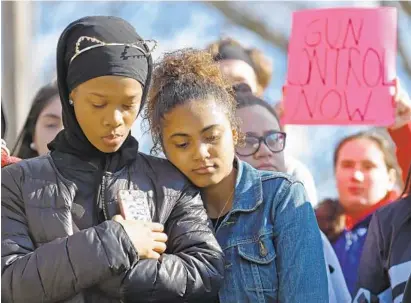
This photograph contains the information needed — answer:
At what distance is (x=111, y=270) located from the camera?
10.6 feet

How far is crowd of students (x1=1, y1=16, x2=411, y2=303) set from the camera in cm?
328

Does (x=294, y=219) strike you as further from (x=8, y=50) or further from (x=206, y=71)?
(x=8, y=50)

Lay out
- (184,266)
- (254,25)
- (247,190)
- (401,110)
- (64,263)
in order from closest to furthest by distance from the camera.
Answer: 1. (64,263)
2. (184,266)
3. (247,190)
4. (401,110)
5. (254,25)

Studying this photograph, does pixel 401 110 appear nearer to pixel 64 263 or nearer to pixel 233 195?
pixel 233 195

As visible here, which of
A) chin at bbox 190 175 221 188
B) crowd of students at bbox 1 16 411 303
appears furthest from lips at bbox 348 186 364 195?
chin at bbox 190 175 221 188

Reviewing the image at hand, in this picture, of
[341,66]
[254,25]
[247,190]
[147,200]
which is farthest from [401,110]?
[254,25]

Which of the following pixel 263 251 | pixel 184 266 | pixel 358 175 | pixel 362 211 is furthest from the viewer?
pixel 358 175

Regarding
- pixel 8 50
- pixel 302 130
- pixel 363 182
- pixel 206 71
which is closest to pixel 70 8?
pixel 8 50

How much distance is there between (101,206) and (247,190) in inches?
18.3

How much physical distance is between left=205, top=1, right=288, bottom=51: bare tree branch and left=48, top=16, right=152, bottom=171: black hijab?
1081 centimetres

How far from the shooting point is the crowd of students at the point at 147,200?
3.28 meters

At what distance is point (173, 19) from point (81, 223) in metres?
10.2

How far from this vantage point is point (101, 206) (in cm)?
340

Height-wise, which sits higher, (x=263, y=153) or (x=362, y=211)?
(x=263, y=153)
